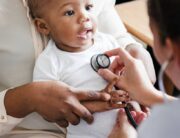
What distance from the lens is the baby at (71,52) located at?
1.20 m

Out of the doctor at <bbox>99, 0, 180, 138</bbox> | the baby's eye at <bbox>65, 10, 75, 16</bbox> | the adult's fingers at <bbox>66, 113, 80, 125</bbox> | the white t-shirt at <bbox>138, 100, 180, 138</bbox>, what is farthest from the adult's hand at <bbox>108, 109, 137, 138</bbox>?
the baby's eye at <bbox>65, 10, 75, 16</bbox>

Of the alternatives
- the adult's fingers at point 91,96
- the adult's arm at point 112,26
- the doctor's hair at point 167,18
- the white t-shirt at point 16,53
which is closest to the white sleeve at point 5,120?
the white t-shirt at point 16,53

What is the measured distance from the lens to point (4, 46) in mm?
1238

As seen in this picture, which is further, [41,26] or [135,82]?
[41,26]

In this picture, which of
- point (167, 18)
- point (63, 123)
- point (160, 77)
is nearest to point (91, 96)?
point (63, 123)

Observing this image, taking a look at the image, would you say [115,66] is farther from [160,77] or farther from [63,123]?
[160,77]

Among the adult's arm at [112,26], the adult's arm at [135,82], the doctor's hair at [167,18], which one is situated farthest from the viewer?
the adult's arm at [112,26]

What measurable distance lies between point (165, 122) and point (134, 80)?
0.30 m

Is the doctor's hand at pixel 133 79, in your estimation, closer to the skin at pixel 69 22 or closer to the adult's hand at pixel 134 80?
the adult's hand at pixel 134 80

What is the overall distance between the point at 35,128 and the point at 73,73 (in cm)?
23

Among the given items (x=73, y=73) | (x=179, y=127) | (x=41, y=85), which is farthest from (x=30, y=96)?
(x=179, y=127)

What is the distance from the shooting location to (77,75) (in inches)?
48.8

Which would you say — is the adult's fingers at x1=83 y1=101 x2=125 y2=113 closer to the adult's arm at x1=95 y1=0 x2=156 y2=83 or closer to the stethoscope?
the stethoscope

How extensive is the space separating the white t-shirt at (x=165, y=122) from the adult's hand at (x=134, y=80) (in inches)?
8.9
